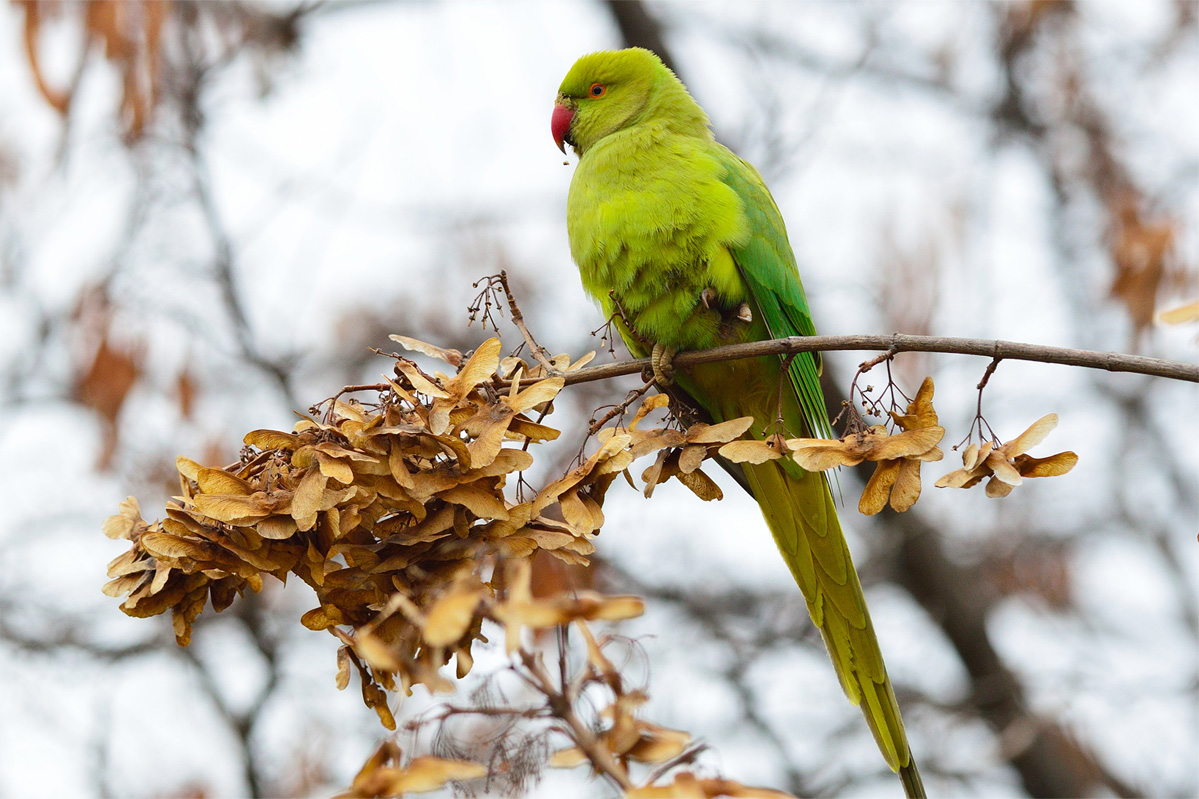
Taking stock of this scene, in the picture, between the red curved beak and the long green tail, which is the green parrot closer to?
the long green tail

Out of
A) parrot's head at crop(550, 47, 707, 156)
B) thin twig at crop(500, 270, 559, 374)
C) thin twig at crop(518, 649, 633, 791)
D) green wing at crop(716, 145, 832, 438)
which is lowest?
thin twig at crop(518, 649, 633, 791)

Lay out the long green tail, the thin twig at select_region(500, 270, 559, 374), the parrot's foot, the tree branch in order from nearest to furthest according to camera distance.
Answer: the tree branch, the thin twig at select_region(500, 270, 559, 374), the long green tail, the parrot's foot

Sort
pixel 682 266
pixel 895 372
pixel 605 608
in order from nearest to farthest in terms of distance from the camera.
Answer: pixel 605 608 → pixel 682 266 → pixel 895 372

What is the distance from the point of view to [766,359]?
2.89 metres

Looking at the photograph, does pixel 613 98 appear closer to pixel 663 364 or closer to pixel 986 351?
pixel 663 364

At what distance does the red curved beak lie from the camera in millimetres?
3572

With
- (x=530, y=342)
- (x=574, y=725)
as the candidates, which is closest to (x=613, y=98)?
(x=530, y=342)

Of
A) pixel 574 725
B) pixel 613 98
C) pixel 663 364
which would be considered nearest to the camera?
pixel 574 725

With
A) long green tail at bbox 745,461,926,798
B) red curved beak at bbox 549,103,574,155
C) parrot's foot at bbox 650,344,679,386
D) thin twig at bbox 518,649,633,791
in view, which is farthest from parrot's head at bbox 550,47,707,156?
thin twig at bbox 518,649,633,791

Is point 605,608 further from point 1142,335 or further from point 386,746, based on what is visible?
point 1142,335

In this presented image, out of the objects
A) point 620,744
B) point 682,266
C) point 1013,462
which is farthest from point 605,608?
point 682,266

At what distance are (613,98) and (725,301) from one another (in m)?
1.06

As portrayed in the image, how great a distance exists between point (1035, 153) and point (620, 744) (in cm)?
647

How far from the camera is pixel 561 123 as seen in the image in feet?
11.7
